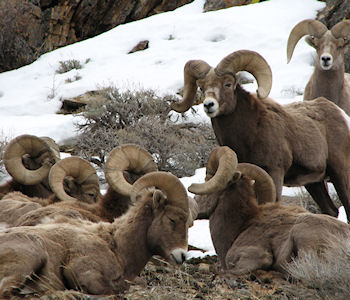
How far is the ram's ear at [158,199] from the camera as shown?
6670 mm

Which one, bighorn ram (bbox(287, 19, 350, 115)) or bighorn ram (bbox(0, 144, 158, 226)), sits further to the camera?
bighorn ram (bbox(287, 19, 350, 115))

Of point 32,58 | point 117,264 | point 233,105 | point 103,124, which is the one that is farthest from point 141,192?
point 32,58

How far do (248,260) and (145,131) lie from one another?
325 inches

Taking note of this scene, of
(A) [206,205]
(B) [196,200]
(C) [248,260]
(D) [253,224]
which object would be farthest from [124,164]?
(C) [248,260]

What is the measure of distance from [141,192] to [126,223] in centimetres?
35

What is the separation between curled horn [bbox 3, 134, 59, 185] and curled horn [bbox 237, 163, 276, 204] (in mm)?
3752

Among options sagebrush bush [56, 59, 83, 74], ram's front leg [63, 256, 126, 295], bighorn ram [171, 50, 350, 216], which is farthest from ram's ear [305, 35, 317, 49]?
sagebrush bush [56, 59, 83, 74]

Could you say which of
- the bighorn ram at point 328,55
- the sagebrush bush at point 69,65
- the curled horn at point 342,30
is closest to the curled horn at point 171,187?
the bighorn ram at point 328,55

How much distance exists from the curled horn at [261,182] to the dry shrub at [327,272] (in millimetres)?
1781

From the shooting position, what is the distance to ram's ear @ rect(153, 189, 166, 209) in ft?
21.9

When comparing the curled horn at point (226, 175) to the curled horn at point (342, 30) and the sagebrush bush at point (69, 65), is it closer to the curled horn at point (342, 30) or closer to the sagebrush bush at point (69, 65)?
the curled horn at point (342, 30)

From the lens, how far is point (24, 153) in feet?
36.5

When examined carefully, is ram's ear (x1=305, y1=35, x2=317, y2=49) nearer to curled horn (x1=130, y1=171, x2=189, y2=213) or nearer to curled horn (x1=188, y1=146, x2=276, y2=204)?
curled horn (x1=188, y1=146, x2=276, y2=204)

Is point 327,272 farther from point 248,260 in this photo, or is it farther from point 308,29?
point 308,29
